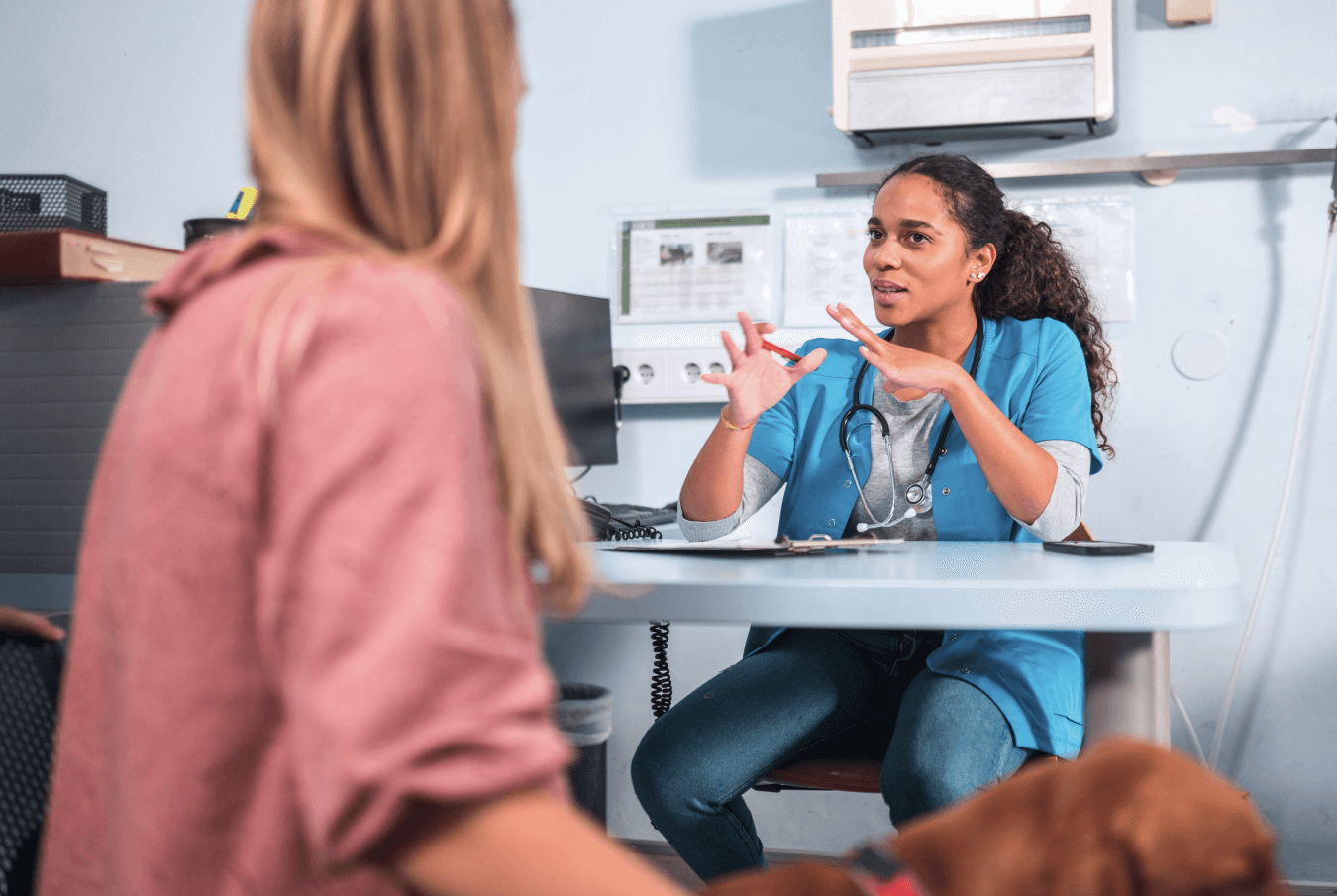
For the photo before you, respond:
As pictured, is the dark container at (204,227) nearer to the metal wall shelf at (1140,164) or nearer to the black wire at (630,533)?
the black wire at (630,533)

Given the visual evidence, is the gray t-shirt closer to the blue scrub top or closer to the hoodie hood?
the blue scrub top

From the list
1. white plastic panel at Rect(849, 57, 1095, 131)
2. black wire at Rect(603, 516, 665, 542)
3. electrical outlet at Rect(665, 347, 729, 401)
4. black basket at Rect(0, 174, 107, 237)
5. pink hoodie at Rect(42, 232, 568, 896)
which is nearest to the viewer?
pink hoodie at Rect(42, 232, 568, 896)

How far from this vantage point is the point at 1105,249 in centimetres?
197

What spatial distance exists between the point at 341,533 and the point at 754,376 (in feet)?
3.40

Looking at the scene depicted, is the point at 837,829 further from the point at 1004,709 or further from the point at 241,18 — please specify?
the point at 241,18

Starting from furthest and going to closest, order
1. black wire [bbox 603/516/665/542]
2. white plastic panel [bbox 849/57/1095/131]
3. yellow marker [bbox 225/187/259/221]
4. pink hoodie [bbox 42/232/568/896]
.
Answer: white plastic panel [bbox 849/57/1095/131]
black wire [bbox 603/516/665/542]
yellow marker [bbox 225/187/259/221]
pink hoodie [bbox 42/232/568/896]

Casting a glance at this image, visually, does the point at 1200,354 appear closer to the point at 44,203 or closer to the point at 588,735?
the point at 588,735

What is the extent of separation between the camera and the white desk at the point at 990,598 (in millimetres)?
802

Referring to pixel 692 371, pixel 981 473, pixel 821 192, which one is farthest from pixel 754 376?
pixel 821 192

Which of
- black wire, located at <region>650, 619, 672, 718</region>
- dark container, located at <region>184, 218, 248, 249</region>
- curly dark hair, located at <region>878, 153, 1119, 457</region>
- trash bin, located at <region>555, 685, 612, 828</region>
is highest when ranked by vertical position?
dark container, located at <region>184, 218, 248, 249</region>

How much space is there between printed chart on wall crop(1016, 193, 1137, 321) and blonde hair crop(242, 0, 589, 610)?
1.70 metres

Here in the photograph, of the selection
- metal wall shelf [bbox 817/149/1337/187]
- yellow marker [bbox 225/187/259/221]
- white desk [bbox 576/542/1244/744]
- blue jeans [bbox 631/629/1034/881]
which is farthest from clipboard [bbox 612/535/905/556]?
metal wall shelf [bbox 817/149/1337/187]

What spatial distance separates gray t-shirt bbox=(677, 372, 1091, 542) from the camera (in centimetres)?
137

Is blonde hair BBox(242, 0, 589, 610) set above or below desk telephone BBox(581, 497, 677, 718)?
above
